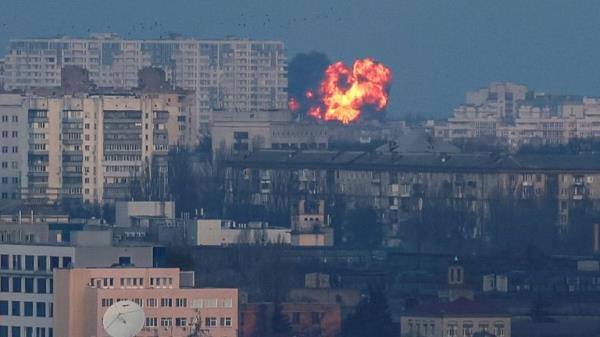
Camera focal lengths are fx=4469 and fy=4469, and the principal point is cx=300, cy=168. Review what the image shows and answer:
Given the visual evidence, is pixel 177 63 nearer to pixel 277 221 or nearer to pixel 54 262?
pixel 277 221

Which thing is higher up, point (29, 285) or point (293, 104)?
point (293, 104)

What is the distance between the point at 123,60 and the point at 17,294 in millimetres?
104551

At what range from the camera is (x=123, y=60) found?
520ft

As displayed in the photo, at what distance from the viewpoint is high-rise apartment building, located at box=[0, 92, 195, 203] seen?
3844 inches

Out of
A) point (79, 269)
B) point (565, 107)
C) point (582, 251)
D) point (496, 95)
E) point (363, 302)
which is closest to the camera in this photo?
point (79, 269)

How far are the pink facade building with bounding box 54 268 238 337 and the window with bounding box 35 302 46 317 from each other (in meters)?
0.50

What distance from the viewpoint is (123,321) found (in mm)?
50156

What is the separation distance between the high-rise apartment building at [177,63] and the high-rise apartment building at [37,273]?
92.6m

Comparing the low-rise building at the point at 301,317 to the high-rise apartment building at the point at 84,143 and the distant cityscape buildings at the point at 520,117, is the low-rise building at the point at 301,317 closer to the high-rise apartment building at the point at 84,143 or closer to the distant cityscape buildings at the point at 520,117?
the high-rise apartment building at the point at 84,143

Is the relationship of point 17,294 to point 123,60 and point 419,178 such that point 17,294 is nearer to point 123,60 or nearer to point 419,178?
point 419,178

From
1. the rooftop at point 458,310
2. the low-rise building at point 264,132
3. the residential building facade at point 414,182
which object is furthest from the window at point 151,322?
the low-rise building at point 264,132

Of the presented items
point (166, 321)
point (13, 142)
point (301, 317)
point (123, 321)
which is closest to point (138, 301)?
point (166, 321)

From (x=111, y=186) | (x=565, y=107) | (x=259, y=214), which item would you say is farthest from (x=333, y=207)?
(x=565, y=107)

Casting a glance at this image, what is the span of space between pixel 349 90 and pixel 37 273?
67.3m
